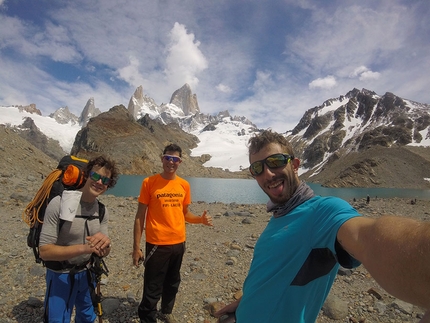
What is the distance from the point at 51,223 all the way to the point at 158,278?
84.5 inches

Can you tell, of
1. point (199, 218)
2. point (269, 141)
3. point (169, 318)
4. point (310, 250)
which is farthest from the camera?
point (199, 218)

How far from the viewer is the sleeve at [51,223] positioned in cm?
277

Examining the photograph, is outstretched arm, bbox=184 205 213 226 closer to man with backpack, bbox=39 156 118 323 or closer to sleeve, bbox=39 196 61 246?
man with backpack, bbox=39 156 118 323

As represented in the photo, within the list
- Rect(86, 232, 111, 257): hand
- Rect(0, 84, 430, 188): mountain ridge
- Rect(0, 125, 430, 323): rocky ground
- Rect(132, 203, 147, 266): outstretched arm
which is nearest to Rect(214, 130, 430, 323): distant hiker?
Rect(86, 232, 111, 257): hand

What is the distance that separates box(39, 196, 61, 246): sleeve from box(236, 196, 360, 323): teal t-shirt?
238 centimetres

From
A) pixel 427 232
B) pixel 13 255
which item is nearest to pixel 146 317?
pixel 427 232

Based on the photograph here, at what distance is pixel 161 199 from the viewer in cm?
435

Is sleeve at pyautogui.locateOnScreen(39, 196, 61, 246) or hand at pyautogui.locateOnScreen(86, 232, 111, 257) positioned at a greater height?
sleeve at pyautogui.locateOnScreen(39, 196, 61, 246)

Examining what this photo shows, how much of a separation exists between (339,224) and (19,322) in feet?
17.9

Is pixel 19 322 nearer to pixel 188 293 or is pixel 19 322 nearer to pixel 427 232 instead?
pixel 188 293

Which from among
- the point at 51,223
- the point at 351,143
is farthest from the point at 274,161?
the point at 351,143

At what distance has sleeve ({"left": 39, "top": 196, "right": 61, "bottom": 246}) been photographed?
2.77 m

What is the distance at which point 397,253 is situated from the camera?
986 mm

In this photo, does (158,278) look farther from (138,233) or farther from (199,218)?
(199,218)
